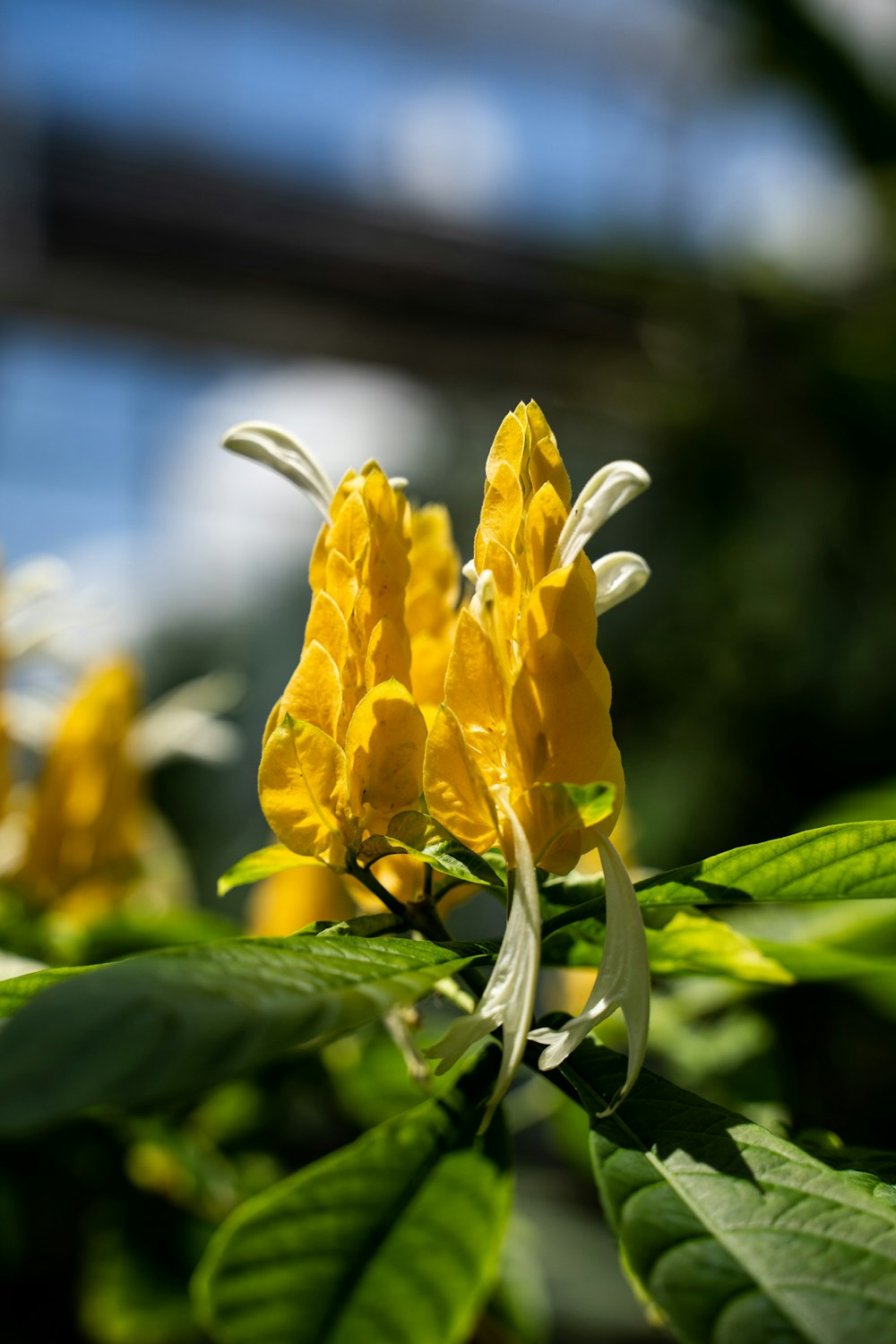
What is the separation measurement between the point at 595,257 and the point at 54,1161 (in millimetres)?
2349

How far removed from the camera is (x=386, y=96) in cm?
288

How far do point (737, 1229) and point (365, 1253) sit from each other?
78 millimetres

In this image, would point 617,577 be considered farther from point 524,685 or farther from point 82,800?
point 82,800

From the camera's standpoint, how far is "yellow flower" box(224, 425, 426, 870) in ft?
1.03

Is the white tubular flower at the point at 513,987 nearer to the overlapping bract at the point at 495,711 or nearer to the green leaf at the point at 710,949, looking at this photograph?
the overlapping bract at the point at 495,711

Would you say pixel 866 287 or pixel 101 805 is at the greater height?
pixel 866 287

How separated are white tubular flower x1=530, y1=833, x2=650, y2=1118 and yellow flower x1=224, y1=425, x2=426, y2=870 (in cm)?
7

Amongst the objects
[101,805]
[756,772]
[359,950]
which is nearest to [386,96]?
[756,772]

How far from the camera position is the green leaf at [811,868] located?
303 millimetres

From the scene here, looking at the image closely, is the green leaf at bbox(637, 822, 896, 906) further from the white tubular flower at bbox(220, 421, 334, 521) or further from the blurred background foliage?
the blurred background foliage

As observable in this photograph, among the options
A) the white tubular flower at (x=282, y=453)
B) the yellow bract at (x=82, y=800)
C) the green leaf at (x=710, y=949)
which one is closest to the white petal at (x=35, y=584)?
the yellow bract at (x=82, y=800)

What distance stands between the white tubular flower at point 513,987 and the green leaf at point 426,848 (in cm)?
3

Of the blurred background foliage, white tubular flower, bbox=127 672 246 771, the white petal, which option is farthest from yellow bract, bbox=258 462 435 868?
the blurred background foliage

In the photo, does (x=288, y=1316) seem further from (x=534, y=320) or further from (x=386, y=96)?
(x=386, y=96)
